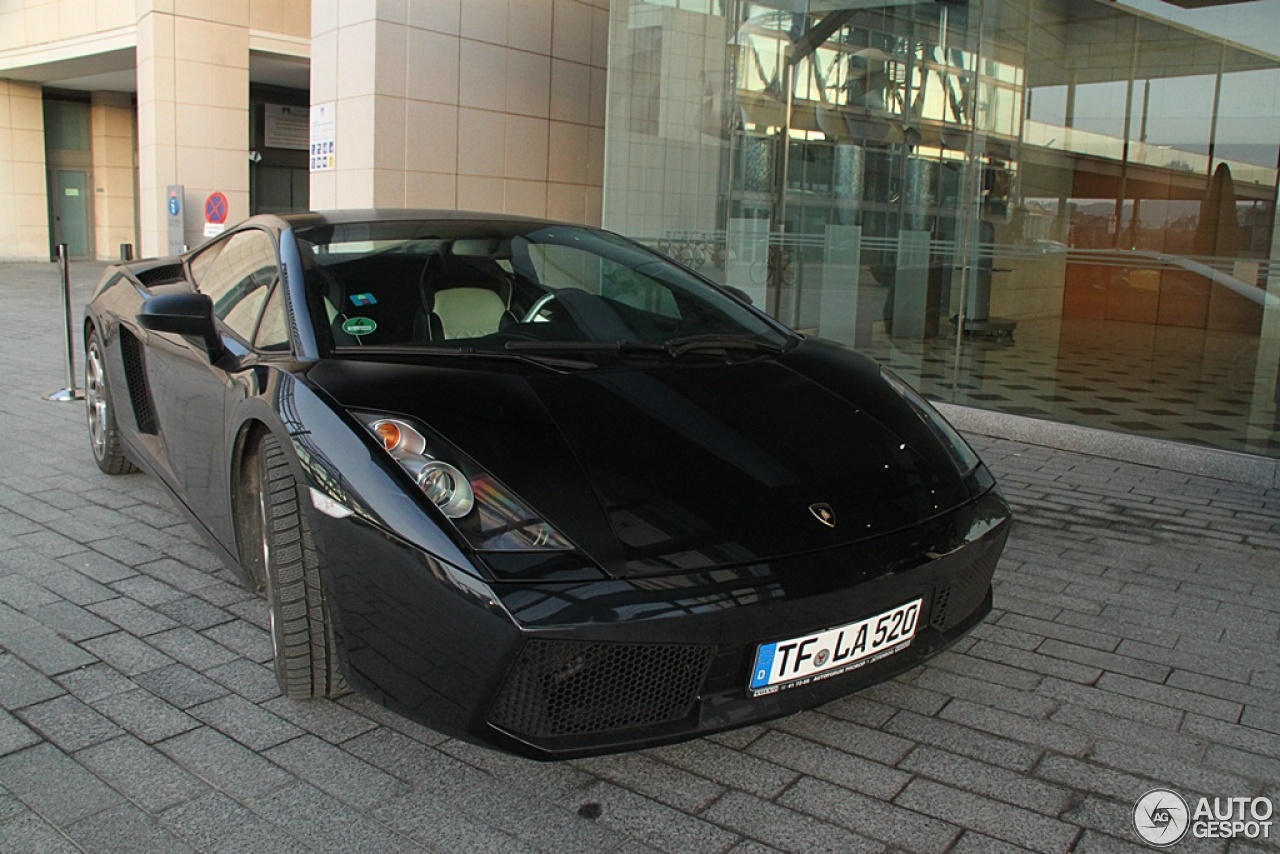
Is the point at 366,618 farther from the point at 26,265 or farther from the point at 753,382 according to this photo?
the point at 26,265

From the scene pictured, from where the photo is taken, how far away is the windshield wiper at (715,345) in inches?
117

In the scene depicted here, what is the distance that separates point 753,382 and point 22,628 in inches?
88.7

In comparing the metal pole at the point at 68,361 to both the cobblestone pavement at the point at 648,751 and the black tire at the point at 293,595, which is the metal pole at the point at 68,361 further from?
the black tire at the point at 293,595

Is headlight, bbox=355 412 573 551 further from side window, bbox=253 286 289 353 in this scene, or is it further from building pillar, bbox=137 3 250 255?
building pillar, bbox=137 3 250 255

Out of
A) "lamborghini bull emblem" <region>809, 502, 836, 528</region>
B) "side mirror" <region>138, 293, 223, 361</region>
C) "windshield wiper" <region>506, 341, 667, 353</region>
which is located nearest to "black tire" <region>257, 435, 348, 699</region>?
"side mirror" <region>138, 293, 223, 361</region>

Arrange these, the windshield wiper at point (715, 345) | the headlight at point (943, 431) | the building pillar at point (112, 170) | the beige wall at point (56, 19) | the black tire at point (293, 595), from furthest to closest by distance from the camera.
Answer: the building pillar at point (112, 170)
the beige wall at point (56, 19)
the windshield wiper at point (715, 345)
the headlight at point (943, 431)
the black tire at point (293, 595)

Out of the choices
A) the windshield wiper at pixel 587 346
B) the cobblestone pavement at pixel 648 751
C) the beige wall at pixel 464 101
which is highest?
the beige wall at pixel 464 101

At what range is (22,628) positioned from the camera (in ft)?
10.3

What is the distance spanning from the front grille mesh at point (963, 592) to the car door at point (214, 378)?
71.0 inches

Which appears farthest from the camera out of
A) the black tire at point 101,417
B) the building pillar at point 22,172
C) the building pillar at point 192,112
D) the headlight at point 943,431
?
the building pillar at point 22,172

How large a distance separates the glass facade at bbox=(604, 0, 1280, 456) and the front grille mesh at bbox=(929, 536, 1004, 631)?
13.4 ft

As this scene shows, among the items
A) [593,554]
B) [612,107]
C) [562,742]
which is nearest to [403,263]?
[593,554]

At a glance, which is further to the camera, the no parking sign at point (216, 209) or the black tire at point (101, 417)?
the no parking sign at point (216, 209)

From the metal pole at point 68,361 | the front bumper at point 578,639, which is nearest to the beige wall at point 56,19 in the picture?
the metal pole at point 68,361
